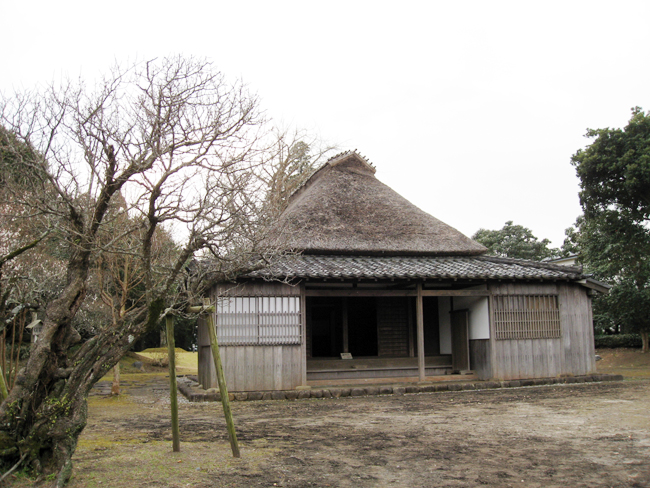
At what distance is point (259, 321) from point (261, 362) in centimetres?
88

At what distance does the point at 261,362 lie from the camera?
1158 centimetres

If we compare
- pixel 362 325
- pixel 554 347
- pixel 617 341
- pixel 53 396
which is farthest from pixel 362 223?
pixel 617 341

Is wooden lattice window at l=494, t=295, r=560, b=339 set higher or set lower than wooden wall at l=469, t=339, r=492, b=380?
higher

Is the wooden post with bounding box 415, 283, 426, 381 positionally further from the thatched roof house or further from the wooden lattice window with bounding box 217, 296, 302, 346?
the wooden lattice window with bounding box 217, 296, 302, 346

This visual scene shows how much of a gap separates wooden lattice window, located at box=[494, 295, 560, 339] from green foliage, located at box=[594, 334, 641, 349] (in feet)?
45.0

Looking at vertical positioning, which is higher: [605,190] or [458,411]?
[605,190]

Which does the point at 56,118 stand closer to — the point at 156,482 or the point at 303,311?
the point at 156,482

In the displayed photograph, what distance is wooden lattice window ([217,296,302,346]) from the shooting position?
11422 mm

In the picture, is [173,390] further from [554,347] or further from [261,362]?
[554,347]

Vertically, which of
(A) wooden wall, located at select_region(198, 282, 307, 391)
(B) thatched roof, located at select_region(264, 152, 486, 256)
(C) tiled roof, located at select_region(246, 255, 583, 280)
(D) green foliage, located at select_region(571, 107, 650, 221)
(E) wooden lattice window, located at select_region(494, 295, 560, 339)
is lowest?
(A) wooden wall, located at select_region(198, 282, 307, 391)

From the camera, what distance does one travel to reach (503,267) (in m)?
13.6

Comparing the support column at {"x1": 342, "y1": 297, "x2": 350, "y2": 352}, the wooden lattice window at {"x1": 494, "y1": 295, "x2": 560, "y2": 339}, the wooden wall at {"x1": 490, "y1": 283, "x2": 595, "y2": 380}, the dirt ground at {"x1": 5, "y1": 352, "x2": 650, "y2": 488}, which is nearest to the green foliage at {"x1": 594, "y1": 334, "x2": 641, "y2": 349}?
the wooden wall at {"x1": 490, "y1": 283, "x2": 595, "y2": 380}

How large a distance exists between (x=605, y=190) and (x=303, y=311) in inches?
555

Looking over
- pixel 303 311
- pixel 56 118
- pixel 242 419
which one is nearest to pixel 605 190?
pixel 303 311
